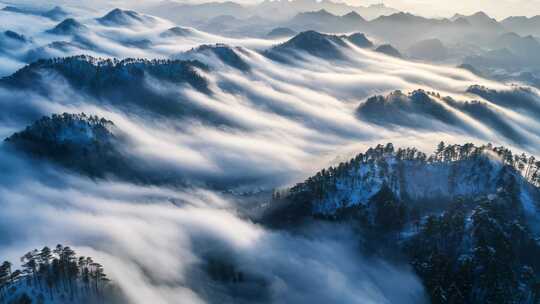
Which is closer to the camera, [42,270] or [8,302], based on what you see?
[8,302]

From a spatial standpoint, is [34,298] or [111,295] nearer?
[34,298]

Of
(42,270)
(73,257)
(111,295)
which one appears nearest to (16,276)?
(42,270)

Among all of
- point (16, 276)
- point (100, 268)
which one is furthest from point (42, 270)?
point (100, 268)

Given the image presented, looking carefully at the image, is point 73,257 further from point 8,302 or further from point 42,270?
point 8,302

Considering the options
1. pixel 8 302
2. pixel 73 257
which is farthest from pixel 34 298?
pixel 73 257

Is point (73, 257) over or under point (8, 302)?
over

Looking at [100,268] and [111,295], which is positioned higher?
[100,268]

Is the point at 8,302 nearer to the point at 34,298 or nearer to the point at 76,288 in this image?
the point at 34,298

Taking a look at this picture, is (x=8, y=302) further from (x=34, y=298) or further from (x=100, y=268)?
(x=100, y=268)
